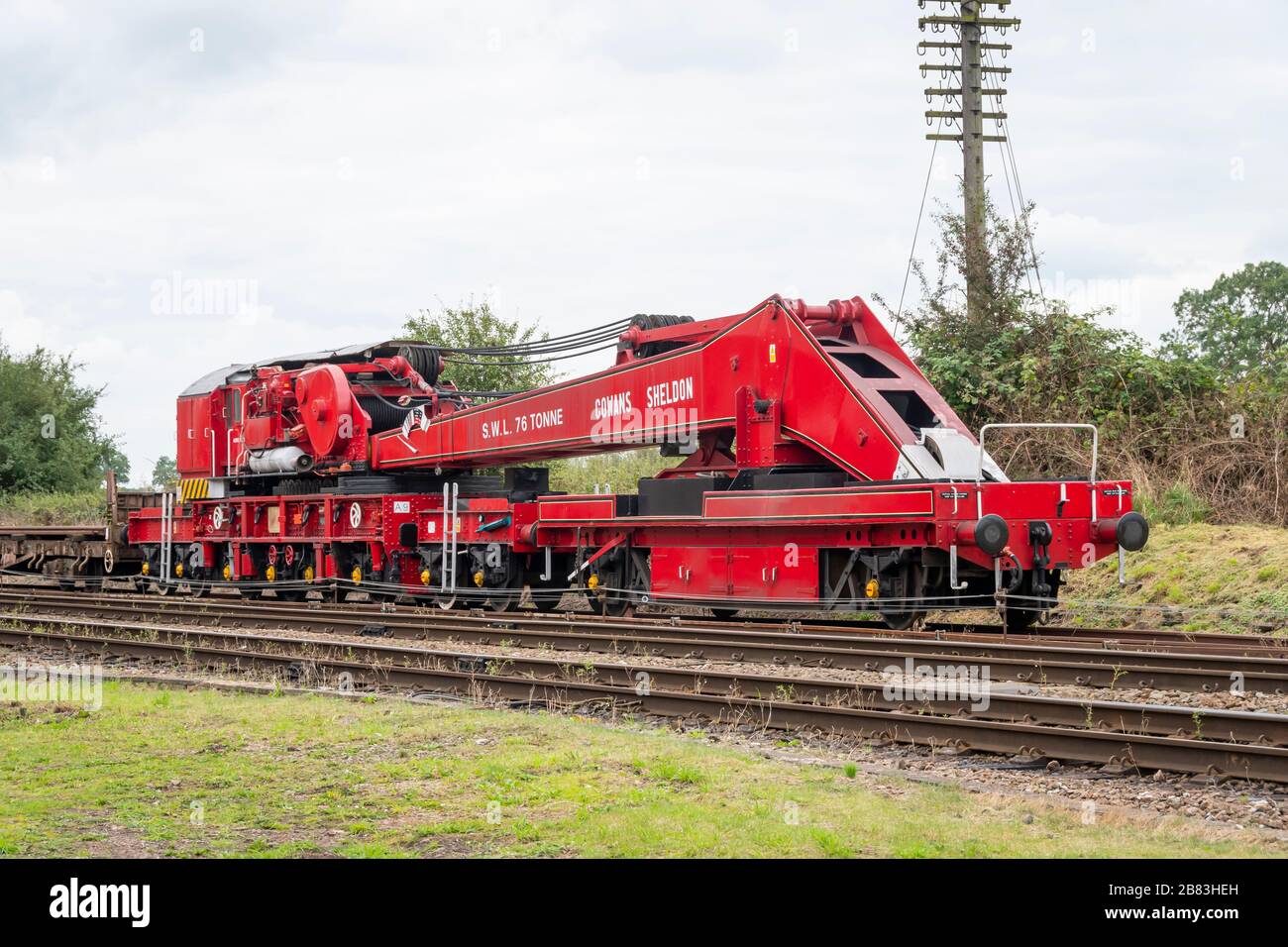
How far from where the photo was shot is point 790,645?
12.4m

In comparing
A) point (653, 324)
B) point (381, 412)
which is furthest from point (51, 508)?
point (653, 324)

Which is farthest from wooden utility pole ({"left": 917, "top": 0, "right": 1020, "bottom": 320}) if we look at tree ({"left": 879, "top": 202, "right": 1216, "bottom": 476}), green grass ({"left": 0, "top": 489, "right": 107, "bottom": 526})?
green grass ({"left": 0, "top": 489, "right": 107, "bottom": 526})

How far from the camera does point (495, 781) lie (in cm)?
737

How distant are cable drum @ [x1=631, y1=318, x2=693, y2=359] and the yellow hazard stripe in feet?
34.5

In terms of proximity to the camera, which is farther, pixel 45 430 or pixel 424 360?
pixel 45 430

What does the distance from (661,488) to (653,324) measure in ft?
8.44

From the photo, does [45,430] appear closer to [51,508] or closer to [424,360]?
[51,508]

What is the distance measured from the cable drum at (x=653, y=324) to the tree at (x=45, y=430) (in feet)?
103

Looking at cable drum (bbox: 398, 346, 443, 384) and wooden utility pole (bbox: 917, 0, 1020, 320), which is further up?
wooden utility pole (bbox: 917, 0, 1020, 320)

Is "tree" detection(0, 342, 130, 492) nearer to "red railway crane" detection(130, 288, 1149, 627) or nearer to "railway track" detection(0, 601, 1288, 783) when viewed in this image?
"red railway crane" detection(130, 288, 1149, 627)

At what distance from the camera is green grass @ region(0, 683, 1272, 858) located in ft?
19.5

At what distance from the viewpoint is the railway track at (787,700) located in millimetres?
7664

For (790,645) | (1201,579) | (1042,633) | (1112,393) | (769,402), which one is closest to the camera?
(790,645)
